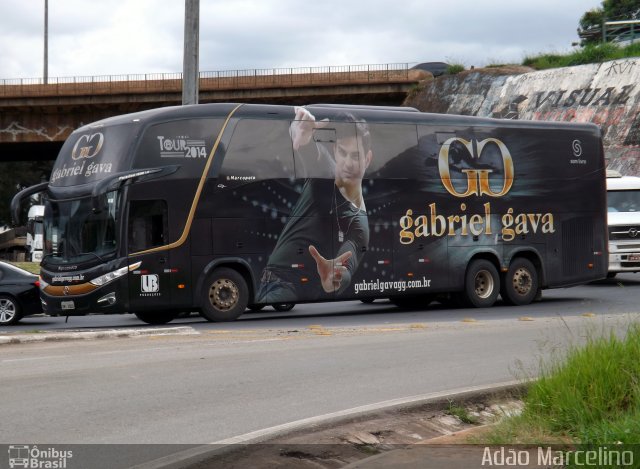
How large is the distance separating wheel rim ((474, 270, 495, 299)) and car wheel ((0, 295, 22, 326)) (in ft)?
31.6

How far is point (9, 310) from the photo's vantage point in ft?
68.0

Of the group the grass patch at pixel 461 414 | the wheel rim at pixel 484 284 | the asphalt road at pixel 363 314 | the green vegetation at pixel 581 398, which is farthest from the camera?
the wheel rim at pixel 484 284

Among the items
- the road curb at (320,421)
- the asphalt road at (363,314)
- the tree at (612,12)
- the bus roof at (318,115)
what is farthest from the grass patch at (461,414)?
the tree at (612,12)

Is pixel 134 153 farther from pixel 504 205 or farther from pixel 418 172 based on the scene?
pixel 504 205

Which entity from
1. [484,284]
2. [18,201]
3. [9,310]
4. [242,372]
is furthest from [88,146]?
[484,284]

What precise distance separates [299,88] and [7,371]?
3619cm

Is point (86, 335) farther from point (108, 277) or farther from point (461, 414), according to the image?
point (461, 414)

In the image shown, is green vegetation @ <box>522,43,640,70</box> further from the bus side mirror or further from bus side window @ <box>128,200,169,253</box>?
the bus side mirror

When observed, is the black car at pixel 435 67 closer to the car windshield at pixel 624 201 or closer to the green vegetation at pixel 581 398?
the car windshield at pixel 624 201

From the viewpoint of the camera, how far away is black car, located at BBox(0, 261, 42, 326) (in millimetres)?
20688

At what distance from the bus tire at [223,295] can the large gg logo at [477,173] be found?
543 centimetres

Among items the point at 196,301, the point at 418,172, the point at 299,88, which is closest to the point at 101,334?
the point at 196,301

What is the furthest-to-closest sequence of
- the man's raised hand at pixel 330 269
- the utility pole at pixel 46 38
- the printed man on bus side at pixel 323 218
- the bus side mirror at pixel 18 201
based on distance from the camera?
the utility pole at pixel 46 38, the man's raised hand at pixel 330 269, the printed man on bus side at pixel 323 218, the bus side mirror at pixel 18 201

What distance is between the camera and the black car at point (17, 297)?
20688 millimetres
